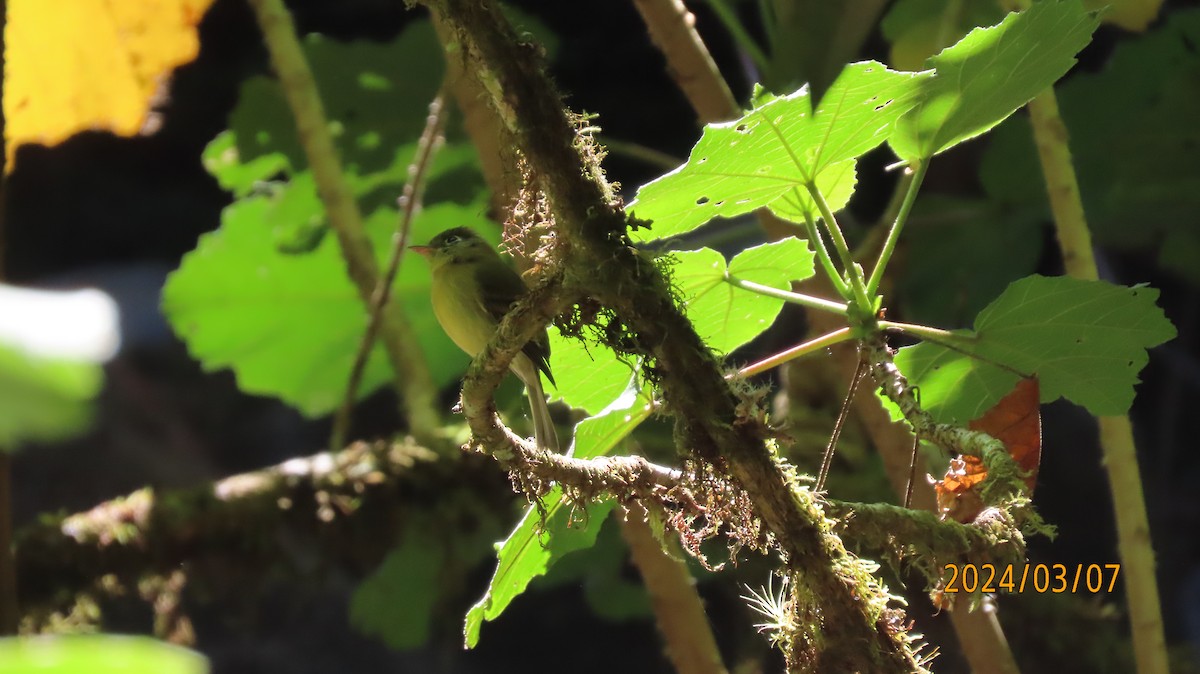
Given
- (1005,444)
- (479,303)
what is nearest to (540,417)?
(479,303)

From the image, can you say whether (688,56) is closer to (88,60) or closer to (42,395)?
(88,60)

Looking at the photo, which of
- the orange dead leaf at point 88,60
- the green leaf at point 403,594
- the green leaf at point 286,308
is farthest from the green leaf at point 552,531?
the green leaf at point 286,308

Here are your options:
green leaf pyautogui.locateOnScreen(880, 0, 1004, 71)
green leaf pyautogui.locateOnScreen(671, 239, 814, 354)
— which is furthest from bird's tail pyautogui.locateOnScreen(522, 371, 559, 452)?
green leaf pyautogui.locateOnScreen(880, 0, 1004, 71)

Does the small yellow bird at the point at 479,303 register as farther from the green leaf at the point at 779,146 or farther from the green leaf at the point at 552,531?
the green leaf at the point at 779,146

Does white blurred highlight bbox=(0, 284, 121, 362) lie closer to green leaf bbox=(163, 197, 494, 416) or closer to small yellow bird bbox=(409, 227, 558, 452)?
small yellow bird bbox=(409, 227, 558, 452)

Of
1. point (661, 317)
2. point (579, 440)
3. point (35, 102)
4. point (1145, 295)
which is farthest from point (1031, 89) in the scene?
point (35, 102)

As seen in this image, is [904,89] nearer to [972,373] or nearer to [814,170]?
[814,170]
